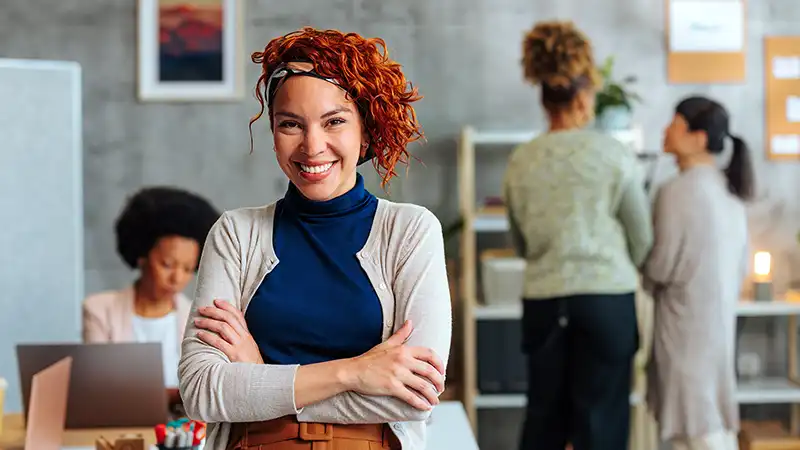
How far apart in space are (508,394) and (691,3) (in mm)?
1789

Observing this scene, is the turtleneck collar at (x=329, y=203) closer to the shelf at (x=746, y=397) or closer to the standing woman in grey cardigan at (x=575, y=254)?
the standing woman in grey cardigan at (x=575, y=254)

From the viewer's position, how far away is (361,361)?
1206 mm

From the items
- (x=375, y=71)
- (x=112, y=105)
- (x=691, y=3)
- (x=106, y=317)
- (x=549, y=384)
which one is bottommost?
(x=549, y=384)

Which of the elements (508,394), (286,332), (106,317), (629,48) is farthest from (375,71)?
(629,48)

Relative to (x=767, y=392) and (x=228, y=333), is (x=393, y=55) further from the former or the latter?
(x=228, y=333)

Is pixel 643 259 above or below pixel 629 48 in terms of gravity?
below

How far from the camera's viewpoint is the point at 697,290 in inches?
119

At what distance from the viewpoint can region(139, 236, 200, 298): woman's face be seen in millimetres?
2689

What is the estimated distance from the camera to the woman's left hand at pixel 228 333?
47.7 inches

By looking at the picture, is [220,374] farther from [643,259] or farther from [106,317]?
[643,259]

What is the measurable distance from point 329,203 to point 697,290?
2.07 m

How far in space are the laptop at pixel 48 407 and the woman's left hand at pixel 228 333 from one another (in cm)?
53

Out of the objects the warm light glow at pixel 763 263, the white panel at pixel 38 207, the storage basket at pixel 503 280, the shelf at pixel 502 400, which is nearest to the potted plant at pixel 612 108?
the storage basket at pixel 503 280

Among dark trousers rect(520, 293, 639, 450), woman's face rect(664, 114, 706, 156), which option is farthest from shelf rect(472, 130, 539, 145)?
dark trousers rect(520, 293, 639, 450)
